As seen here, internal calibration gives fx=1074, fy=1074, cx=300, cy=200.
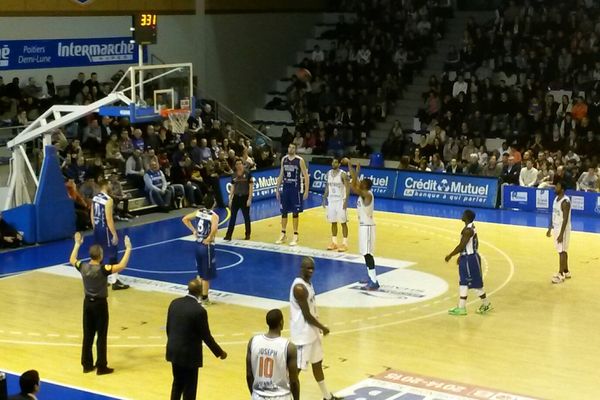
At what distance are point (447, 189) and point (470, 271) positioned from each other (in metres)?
11.9

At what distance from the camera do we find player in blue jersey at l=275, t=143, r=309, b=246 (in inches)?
883

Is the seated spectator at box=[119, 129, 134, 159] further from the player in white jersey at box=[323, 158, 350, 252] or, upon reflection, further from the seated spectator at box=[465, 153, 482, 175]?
the seated spectator at box=[465, 153, 482, 175]

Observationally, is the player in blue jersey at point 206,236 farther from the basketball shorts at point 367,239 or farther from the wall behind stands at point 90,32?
the wall behind stands at point 90,32

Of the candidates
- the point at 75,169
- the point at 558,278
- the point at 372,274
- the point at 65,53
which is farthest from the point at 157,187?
the point at 558,278

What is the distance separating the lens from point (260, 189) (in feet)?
93.6

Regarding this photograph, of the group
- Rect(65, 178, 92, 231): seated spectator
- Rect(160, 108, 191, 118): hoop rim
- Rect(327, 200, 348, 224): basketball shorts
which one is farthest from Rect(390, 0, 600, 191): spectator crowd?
Rect(65, 178, 92, 231): seated spectator

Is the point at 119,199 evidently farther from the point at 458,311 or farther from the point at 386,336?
the point at 386,336

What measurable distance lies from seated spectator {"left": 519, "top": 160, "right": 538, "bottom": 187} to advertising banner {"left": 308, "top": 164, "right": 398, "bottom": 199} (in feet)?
11.6

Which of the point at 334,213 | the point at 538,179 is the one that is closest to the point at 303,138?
the point at 538,179

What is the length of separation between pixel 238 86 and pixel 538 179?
41.4 feet

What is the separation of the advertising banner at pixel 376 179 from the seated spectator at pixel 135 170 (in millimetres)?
5561

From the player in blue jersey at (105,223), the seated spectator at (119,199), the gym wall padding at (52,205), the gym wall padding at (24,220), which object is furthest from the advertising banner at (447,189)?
the player in blue jersey at (105,223)

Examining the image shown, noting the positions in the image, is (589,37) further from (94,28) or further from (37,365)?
(37,365)

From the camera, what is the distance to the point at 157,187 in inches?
1038
